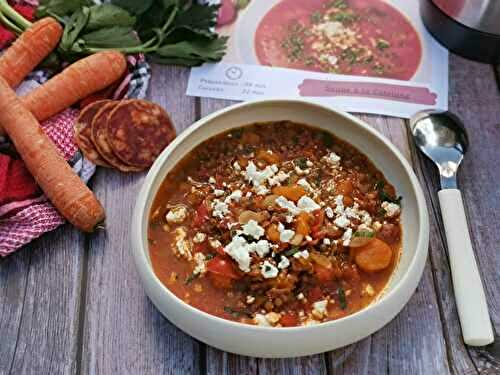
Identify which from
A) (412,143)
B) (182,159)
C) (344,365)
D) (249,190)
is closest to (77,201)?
(182,159)

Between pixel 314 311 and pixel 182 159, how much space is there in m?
0.48

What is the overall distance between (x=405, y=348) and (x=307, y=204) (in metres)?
0.37

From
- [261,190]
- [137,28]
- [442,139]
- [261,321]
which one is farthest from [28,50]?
[442,139]

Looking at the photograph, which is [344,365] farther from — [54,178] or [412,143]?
[54,178]

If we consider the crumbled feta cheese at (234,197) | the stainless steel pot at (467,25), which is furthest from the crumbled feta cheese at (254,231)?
the stainless steel pot at (467,25)

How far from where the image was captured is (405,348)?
1.41 m

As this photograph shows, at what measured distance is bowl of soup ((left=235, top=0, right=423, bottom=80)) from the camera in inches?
75.9

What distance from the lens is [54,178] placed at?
158 centimetres

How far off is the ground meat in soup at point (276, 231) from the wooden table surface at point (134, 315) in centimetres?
12

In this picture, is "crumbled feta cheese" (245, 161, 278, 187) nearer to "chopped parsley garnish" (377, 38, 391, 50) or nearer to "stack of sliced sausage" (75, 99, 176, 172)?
"stack of sliced sausage" (75, 99, 176, 172)

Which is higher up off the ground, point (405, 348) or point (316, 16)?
point (316, 16)

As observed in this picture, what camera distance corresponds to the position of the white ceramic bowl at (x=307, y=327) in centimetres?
123

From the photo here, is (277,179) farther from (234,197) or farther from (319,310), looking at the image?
(319,310)

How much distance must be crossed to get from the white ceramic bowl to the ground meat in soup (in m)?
0.03
